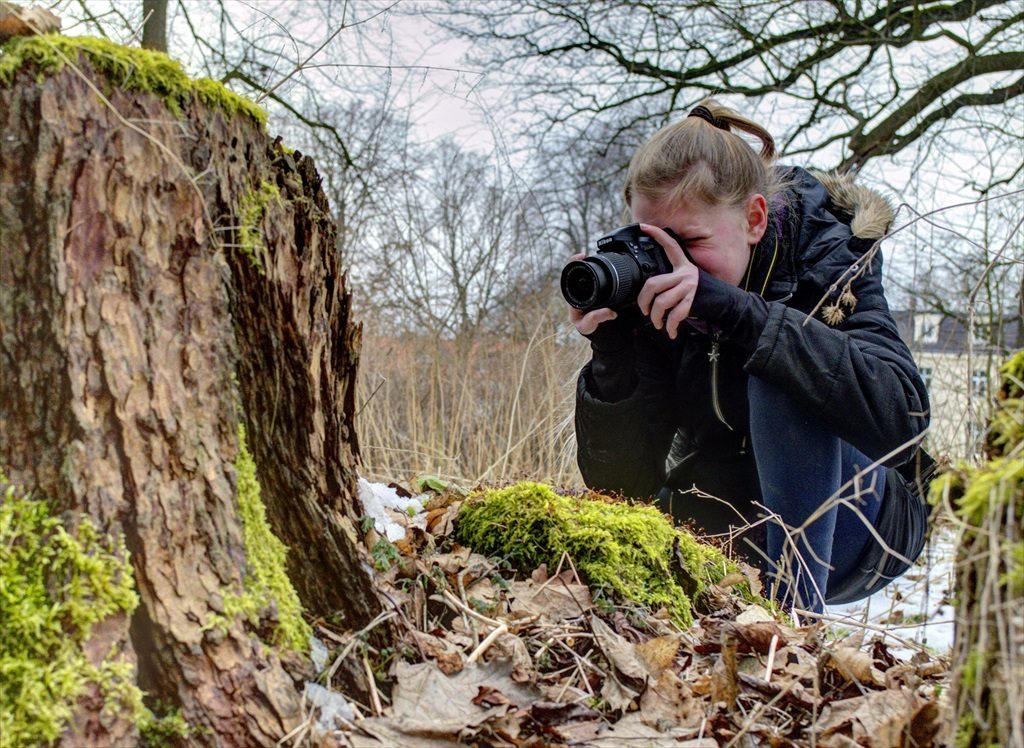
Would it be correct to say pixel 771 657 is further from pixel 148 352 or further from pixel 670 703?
pixel 148 352

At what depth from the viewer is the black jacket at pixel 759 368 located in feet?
6.88

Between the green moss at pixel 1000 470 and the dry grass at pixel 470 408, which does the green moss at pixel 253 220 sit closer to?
the green moss at pixel 1000 470

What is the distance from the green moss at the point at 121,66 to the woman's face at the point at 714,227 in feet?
4.72

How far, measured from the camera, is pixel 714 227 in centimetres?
222

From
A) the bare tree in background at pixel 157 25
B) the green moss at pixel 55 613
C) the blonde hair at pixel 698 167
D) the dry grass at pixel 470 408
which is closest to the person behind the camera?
the green moss at pixel 55 613

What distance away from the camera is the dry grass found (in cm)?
393

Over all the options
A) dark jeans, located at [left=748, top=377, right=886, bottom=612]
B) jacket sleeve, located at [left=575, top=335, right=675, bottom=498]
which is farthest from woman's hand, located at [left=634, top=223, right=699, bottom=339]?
jacket sleeve, located at [left=575, top=335, right=675, bottom=498]

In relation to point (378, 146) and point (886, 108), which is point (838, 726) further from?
point (886, 108)

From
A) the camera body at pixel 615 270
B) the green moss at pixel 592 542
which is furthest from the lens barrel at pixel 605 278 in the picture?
the green moss at pixel 592 542

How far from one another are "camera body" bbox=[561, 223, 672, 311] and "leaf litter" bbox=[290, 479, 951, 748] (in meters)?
0.84

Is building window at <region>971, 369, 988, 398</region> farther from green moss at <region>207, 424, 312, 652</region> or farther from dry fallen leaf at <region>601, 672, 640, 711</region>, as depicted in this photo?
green moss at <region>207, 424, 312, 652</region>

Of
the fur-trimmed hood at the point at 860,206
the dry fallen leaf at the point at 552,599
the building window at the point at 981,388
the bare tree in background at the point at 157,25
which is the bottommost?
the dry fallen leaf at the point at 552,599

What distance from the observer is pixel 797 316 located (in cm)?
211

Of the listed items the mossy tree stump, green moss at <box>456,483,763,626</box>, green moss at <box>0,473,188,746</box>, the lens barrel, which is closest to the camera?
the mossy tree stump
